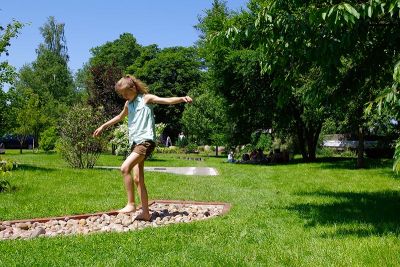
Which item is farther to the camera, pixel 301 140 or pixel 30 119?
pixel 30 119

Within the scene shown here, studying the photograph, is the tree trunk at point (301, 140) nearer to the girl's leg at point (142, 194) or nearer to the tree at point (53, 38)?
the girl's leg at point (142, 194)

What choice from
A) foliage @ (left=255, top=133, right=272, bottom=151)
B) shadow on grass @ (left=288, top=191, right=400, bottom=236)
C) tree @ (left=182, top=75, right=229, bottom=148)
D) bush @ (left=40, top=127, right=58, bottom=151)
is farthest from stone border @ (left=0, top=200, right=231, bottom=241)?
bush @ (left=40, top=127, right=58, bottom=151)

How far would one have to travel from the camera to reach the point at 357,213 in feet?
23.8

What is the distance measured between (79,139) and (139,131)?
451 inches

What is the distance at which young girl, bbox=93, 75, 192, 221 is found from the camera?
6715 mm

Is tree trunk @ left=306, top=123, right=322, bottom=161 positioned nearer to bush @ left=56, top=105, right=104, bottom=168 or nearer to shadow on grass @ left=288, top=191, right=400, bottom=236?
bush @ left=56, top=105, right=104, bottom=168

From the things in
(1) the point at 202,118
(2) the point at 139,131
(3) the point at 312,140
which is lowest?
(3) the point at 312,140

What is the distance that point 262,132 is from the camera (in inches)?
1292

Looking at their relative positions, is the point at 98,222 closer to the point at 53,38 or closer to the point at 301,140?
the point at 301,140

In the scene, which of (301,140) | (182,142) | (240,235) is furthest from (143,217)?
(182,142)

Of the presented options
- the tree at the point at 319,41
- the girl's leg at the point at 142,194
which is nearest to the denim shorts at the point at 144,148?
the girl's leg at the point at 142,194

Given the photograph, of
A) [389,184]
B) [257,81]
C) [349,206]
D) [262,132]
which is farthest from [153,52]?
[349,206]

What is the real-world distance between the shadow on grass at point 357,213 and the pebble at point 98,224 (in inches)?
61.3

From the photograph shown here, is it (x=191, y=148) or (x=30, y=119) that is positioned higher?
(x=30, y=119)
